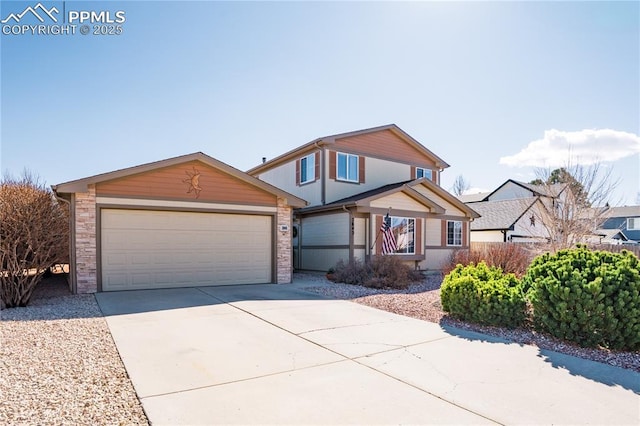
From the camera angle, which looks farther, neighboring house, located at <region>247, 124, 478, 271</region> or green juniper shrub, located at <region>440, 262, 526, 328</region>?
neighboring house, located at <region>247, 124, 478, 271</region>

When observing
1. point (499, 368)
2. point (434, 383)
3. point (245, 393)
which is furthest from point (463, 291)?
point (245, 393)

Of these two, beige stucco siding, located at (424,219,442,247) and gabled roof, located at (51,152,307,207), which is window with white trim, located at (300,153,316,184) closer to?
gabled roof, located at (51,152,307,207)

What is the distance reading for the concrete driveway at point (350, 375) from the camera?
11.7 feet

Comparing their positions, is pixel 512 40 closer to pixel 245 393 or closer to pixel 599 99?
pixel 599 99

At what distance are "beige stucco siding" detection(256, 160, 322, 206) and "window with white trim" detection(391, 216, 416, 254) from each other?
140 inches

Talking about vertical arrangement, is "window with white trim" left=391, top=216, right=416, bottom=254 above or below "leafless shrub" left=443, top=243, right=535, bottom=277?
above

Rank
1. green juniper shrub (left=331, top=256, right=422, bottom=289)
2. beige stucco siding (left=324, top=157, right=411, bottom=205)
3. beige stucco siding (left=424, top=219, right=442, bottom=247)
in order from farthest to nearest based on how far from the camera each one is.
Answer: beige stucco siding (left=424, top=219, right=442, bottom=247) < beige stucco siding (left=324, top=157, right=411, bottom=205) < green juniper shrub (left=331, top=256, right=422, bottom=289)

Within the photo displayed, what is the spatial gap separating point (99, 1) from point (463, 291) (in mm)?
11125

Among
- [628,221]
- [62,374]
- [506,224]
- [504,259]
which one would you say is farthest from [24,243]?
[628,221]

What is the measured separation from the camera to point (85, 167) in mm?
18094

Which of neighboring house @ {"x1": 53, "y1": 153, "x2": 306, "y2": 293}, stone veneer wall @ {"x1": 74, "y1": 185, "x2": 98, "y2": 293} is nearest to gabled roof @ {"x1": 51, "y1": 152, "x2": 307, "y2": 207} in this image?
neighboring house @ {"x1": 53, "y1": 153, "x2": 306, "y2": 293}

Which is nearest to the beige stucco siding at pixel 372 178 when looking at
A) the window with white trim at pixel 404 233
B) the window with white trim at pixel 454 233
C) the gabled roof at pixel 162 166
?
the window with white trim at pixel 404 233

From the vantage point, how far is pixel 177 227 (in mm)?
11508

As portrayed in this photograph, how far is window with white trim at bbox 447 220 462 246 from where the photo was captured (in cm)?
1961
